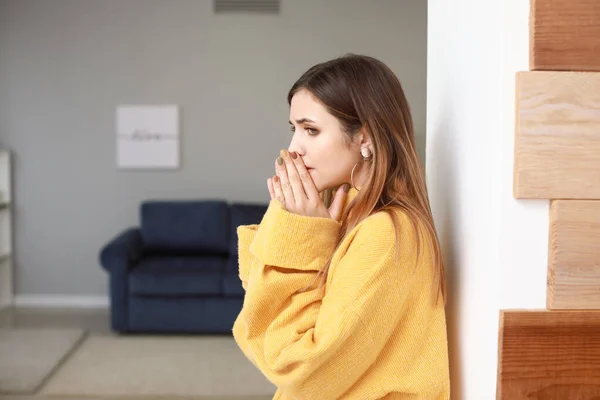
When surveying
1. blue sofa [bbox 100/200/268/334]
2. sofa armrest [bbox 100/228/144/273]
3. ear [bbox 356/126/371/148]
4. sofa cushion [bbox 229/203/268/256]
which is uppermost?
ear [bbox 356/126/371/148]

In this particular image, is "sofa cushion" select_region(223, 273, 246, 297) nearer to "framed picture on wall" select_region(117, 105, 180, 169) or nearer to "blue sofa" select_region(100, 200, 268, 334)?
"blue sofa" select_region(100, 200, 268, 334)

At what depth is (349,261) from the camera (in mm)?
1175

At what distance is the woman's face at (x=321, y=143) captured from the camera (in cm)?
133

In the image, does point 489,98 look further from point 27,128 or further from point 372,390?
point 27,128

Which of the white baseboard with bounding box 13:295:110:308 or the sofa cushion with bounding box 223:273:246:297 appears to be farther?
the white baseboard with bounding box 13:295:110:308

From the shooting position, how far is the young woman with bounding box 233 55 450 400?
1.14 m

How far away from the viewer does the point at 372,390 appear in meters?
Answer: 1.19

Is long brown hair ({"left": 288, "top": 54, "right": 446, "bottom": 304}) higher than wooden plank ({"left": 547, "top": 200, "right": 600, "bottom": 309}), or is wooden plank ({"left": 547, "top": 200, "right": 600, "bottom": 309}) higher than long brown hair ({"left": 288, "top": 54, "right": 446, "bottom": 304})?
long brown hair ({"left": 288, "top": 54, "right": 446, "bottom": 304})

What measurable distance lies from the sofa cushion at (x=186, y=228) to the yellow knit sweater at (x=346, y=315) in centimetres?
431

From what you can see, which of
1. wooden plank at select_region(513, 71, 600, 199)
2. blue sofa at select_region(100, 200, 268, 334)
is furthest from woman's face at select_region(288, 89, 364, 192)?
blue sofa at select_region(100, 200, 268, 334)

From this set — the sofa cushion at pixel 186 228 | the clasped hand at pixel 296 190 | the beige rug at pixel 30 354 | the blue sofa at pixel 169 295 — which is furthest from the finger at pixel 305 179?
the sofa cushion at pixel 186 228

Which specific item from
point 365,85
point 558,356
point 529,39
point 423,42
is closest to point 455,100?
point 365,85

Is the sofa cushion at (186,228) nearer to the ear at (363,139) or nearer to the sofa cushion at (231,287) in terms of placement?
the sofa cushion at (231,287)

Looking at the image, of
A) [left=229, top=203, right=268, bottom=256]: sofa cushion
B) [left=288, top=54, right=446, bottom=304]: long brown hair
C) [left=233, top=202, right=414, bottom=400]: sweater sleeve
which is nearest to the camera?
[left=233, top=202, right=414, bottom=400]: sweater sleeve
